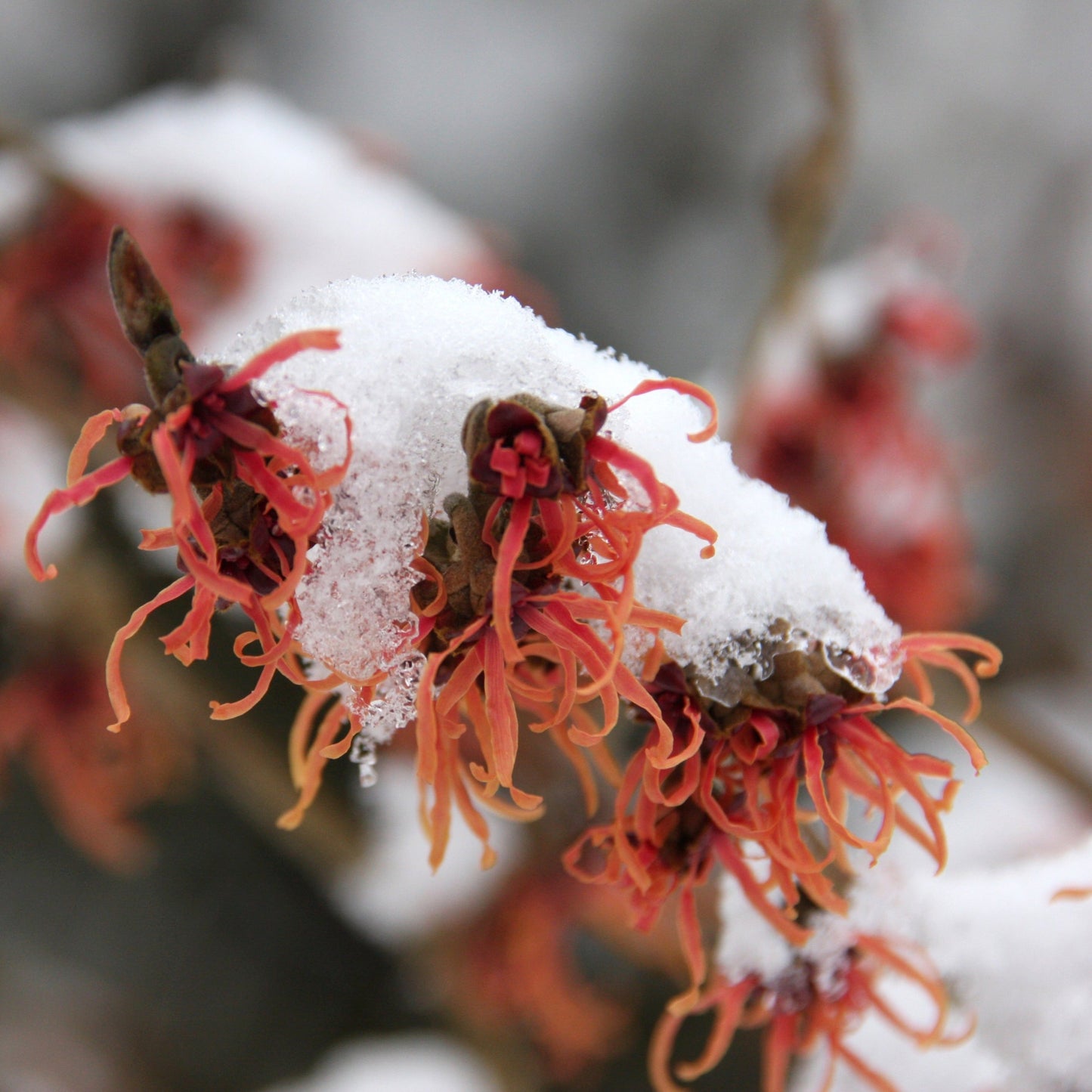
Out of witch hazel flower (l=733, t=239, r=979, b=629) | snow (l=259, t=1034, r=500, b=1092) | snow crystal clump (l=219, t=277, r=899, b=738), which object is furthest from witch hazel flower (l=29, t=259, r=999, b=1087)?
snow (l=259, t=1034, r=500, b=1092)

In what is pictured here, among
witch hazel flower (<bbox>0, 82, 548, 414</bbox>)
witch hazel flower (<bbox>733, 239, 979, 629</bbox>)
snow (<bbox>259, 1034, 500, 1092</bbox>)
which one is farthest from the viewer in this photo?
snow (<bbox>259, 1034, 500, 1092</bbox>)

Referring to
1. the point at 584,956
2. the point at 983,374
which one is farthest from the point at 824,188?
the point at 983,374

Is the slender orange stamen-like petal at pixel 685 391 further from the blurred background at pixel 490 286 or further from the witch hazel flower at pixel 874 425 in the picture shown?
the witch hazel flower at pixel 874 425

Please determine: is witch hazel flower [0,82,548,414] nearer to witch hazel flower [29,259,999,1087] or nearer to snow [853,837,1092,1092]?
witch hazel flower [29,259,999,1087]

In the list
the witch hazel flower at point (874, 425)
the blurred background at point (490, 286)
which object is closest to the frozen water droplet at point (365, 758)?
the blurred background at point (490, 286)

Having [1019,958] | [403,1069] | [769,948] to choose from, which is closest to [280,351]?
[769,948]

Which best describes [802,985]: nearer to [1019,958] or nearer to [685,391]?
[1019,958]

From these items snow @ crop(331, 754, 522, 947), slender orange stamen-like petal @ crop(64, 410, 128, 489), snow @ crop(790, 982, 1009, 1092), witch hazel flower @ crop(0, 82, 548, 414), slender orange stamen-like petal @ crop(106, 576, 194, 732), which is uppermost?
witch hazel flower @ crop(0, 82, 548, 414)
